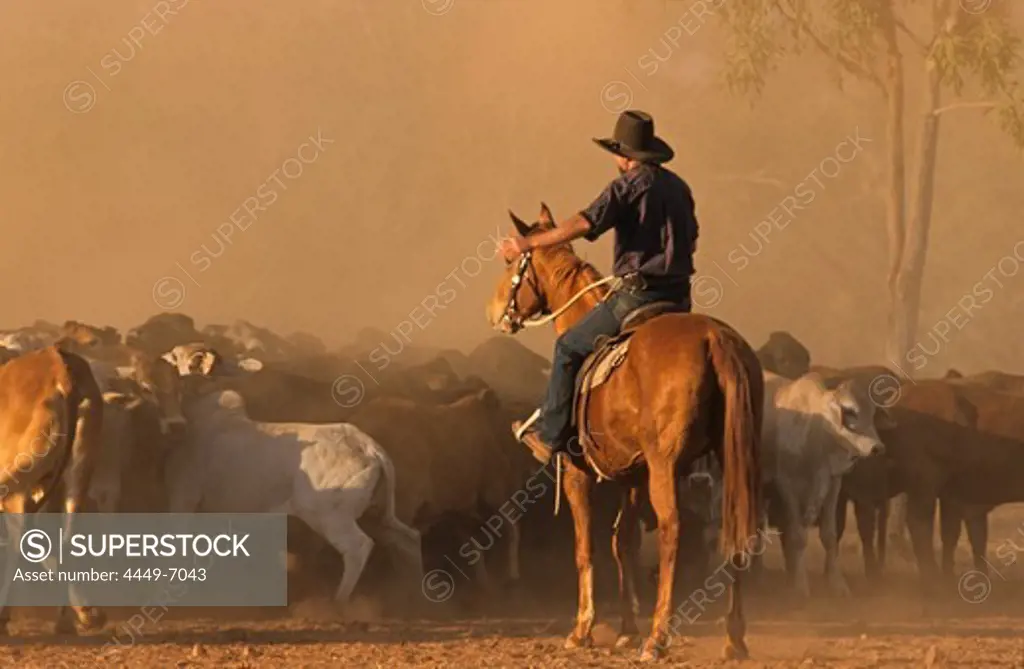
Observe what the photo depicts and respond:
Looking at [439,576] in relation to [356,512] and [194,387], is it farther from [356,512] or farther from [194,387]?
[194,387]

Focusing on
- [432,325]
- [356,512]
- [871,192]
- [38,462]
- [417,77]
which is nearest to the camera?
[38,462]

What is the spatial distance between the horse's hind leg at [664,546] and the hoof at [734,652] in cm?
41

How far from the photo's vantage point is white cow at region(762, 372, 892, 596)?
61.2 feet

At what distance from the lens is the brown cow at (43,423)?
44.1ft

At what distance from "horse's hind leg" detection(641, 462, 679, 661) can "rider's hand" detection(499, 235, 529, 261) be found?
5.92 ft

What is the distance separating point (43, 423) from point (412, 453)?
16.7ft

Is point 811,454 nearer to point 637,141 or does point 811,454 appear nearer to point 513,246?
point 513,246

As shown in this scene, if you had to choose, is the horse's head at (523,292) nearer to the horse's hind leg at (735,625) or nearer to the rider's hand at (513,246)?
the rider's hand at (513,246)

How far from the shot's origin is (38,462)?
1342cm

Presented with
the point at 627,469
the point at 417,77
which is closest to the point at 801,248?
the point at 417,77

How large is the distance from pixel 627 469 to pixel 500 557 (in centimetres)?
592

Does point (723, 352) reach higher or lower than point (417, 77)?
lower

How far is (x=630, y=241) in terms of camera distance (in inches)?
482

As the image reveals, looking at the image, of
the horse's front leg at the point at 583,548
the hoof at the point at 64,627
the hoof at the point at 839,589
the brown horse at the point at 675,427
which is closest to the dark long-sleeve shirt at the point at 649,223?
the brown horse at the point at 675,427
